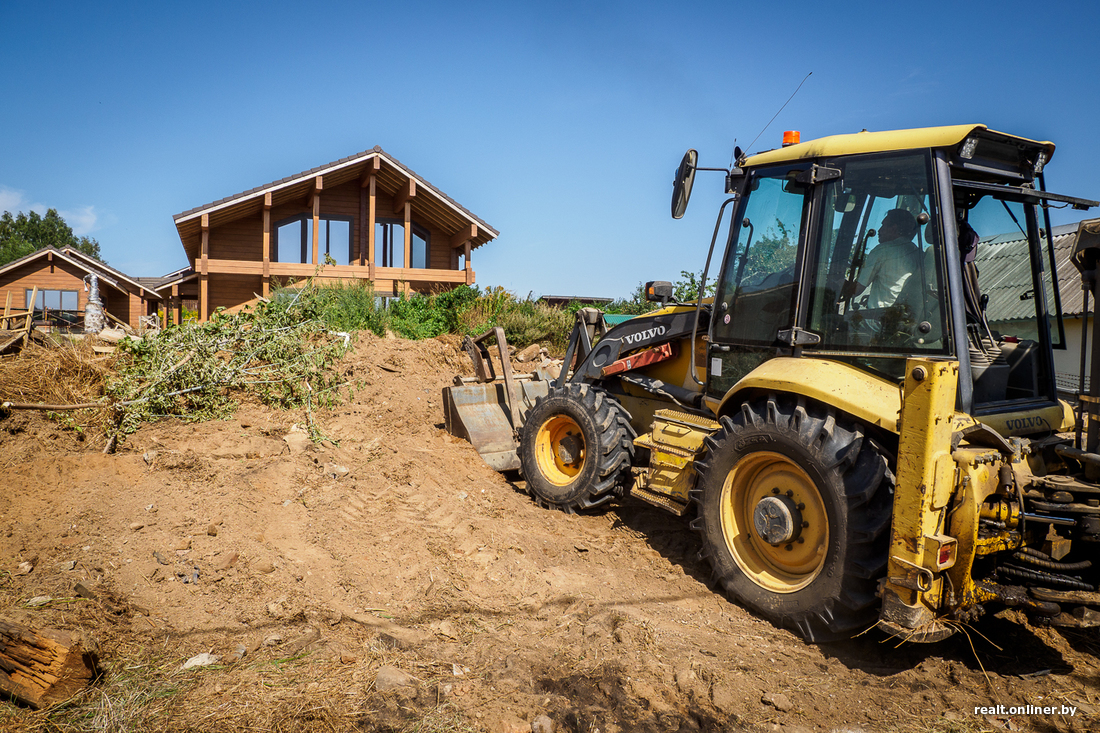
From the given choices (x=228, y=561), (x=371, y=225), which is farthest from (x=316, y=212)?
(x=228, y=561)

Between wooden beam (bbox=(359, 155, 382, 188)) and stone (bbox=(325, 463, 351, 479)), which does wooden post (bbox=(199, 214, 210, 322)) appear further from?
stone (bbox=(325, 463, 351, 479))

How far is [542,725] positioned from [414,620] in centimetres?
121

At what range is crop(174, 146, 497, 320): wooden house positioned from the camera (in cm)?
1645

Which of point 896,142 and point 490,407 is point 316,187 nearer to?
point 490,407

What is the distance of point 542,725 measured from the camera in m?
2.75

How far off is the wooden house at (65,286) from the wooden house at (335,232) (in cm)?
775

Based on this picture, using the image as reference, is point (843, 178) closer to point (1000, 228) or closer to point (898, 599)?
point (1000, 228)

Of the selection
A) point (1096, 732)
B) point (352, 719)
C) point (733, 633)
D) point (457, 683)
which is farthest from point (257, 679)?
point (1096, 732)

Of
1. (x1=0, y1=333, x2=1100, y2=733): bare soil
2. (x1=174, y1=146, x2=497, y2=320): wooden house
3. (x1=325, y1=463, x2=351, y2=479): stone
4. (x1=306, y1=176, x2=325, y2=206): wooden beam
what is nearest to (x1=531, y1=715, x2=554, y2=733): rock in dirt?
(x1=0, y1=333, x2=1100, y2=733): bare soil

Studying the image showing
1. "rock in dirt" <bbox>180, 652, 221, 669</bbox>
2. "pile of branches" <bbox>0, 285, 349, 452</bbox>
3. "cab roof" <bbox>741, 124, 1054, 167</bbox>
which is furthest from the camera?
"pile of branches" <bbox>0, 285, 349, 452</bbox>

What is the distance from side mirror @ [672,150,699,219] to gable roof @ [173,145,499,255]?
45.9ft

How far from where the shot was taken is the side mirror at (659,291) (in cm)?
546

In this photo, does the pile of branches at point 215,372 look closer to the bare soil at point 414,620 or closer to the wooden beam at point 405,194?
the bare soil at point 414,620

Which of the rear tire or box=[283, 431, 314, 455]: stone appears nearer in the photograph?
the rear tire
